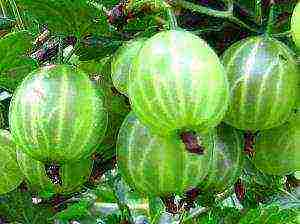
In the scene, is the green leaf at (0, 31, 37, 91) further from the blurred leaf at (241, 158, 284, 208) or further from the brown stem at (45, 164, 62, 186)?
the blurred leaf at (241, 158, 284, 208)

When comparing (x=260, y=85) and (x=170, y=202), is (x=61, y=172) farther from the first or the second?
(x=260, y=85)

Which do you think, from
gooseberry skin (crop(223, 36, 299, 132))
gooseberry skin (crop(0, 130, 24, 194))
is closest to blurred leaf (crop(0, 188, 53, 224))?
gooseberry skin (crop(0, 130, 24, 194))

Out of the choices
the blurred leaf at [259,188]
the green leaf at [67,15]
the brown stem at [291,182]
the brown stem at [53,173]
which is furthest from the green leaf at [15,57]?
the brown stem at [291,182]

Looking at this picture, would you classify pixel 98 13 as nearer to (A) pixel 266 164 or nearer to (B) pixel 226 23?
(B) pixel 226 23

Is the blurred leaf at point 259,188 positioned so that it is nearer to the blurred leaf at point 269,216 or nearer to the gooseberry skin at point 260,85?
the blurred leaf at point 269,216

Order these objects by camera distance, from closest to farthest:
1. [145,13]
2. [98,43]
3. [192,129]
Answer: [192,129]
[145,13]
[98,43]

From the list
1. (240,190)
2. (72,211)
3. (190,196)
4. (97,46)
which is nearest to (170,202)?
(190,196)

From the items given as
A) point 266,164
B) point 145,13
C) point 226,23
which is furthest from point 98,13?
point 266,164
